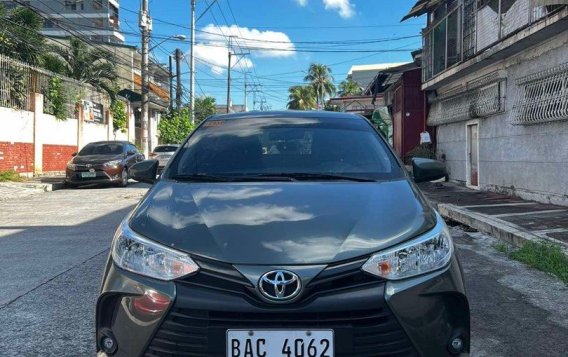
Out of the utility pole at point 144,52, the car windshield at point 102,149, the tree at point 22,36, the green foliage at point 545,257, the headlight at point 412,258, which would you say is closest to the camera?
the headlight at point 412,258

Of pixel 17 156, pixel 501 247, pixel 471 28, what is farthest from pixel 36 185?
pixel 501 247

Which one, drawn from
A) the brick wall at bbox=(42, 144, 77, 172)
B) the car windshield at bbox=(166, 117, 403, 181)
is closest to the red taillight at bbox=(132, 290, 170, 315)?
the car windshield at bbox=(166, 117, 403, 181)

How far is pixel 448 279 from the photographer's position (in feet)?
7.71

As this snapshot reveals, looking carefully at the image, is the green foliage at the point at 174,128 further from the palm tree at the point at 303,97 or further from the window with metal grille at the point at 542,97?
the palm tree at the point at 303,97

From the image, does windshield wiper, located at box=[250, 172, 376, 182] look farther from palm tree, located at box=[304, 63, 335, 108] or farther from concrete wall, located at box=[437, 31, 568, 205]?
palm tree, located at box=[304, 63, 335, 108]

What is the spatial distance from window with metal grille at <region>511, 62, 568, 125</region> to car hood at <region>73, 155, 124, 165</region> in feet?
36.9

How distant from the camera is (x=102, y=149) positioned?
17.0 meters

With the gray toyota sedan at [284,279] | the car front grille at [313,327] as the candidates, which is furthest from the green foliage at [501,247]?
the car front grille at [313,327]

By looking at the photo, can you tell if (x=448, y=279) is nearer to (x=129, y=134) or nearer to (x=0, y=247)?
(x=0, y=247)

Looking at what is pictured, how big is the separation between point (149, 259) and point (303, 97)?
232 ft

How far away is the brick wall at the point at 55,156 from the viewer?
779 inches

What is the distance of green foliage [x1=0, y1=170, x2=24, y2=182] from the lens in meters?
16.1

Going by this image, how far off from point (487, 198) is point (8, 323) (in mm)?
9914

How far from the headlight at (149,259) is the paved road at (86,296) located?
3.97 ft
